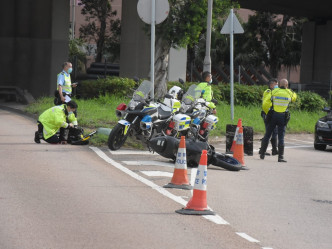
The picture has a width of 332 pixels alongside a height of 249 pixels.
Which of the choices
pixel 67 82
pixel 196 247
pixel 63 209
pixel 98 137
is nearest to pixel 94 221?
pixel 63 209

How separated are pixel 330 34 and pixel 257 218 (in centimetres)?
4760

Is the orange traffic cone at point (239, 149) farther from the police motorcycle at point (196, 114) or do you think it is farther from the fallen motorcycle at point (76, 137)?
the fallen motorcycle at point (76, 137)

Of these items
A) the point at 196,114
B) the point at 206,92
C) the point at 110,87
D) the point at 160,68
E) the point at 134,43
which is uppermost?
the point at 134,43

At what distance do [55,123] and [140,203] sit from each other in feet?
21.4

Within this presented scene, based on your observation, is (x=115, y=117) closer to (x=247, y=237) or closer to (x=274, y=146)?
(x=274, y=146)

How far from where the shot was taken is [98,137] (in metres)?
18.1

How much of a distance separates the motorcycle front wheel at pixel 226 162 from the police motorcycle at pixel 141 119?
1909mm

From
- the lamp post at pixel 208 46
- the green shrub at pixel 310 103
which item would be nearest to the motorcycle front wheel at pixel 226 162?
the lamp post at pixel 208 46

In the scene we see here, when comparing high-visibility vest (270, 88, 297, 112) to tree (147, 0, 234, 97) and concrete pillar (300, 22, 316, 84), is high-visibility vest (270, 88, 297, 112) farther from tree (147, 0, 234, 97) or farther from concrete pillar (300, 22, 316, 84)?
concrete pillar (300, 22, 316, 84)

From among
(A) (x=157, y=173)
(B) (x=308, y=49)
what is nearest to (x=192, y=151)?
(A) (x=157, y=173)

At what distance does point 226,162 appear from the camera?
1562cm

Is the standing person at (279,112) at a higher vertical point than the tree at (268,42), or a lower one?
lower

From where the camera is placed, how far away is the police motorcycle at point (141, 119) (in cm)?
1678

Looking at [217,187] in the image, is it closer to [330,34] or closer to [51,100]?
[51,100]
